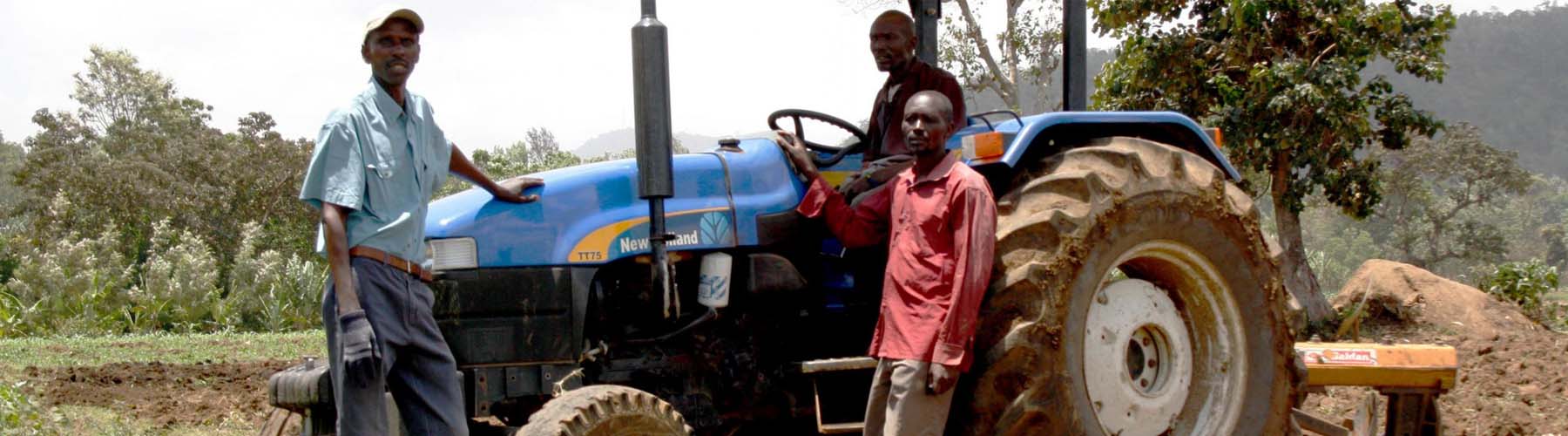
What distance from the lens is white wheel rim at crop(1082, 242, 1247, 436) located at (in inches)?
175

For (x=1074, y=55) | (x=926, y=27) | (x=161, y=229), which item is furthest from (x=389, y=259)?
(x=161, y=229)

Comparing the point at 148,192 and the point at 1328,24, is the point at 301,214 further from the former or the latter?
the point at 1328,24

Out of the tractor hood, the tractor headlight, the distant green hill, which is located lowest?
the tractor headlight

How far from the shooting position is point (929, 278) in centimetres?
395

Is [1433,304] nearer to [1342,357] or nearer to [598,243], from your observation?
[1342,357]

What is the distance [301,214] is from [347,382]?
75.5ft

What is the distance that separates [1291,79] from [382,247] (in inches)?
457

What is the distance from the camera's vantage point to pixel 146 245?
22719 millimetres

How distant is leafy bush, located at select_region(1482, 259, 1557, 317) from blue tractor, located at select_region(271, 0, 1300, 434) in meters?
12.0

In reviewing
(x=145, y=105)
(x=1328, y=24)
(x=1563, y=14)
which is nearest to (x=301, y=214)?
(x=145, y=105)

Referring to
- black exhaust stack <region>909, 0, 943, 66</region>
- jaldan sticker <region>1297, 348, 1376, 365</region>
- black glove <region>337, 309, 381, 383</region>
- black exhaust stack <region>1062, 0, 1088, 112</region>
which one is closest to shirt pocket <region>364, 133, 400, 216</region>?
black glove <region>337, 309, 381, 383</region>

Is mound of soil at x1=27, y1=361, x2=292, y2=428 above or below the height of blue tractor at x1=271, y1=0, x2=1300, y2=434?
below

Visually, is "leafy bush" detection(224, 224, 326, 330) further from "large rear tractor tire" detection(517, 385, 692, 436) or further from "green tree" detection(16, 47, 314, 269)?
"large rear tractor tire" detection(517, 385, 692, 436)

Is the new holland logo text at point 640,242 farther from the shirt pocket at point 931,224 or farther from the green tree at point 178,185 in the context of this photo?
the green tree at point 178,185
